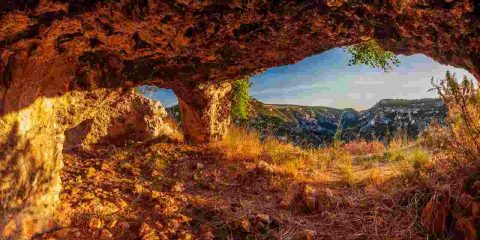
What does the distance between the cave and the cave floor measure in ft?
2.14

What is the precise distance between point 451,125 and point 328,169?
12.0 ft

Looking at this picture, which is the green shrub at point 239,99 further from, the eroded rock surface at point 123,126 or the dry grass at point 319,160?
the eroded rock surface at point 123,126

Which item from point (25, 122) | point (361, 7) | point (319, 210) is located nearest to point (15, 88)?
point (25, 122)

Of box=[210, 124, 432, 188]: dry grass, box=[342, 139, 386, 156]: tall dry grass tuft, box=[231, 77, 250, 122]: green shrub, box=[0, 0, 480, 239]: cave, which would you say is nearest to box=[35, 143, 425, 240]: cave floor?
box=[210, 124, 432, 188]: dry grass

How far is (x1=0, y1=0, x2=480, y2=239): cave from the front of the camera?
3445 millimetres

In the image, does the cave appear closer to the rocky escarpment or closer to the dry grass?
the dry grass

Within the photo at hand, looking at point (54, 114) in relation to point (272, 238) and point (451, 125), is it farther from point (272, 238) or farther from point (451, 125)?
point (451, 125)

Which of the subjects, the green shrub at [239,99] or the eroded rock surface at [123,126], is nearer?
the eroded rock surface at [123,126]

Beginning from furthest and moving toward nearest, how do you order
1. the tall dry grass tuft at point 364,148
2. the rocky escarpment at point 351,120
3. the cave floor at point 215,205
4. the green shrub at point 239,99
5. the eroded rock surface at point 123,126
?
the rocky escarpment at point 351,120, the tall dry grass tuft at point 364,148, the green shrub at point 239,99, the eroded rock surface at point 123,126, the cave floor at point 215,205

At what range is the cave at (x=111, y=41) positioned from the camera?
3.45 m

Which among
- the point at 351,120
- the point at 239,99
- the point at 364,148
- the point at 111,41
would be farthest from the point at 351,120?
the point at 111,41

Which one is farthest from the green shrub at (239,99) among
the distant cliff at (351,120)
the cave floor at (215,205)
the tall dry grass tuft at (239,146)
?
the distant cliff at (351,120)

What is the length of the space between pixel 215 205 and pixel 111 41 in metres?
2.55

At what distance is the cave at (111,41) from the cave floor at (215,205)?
0.65m
